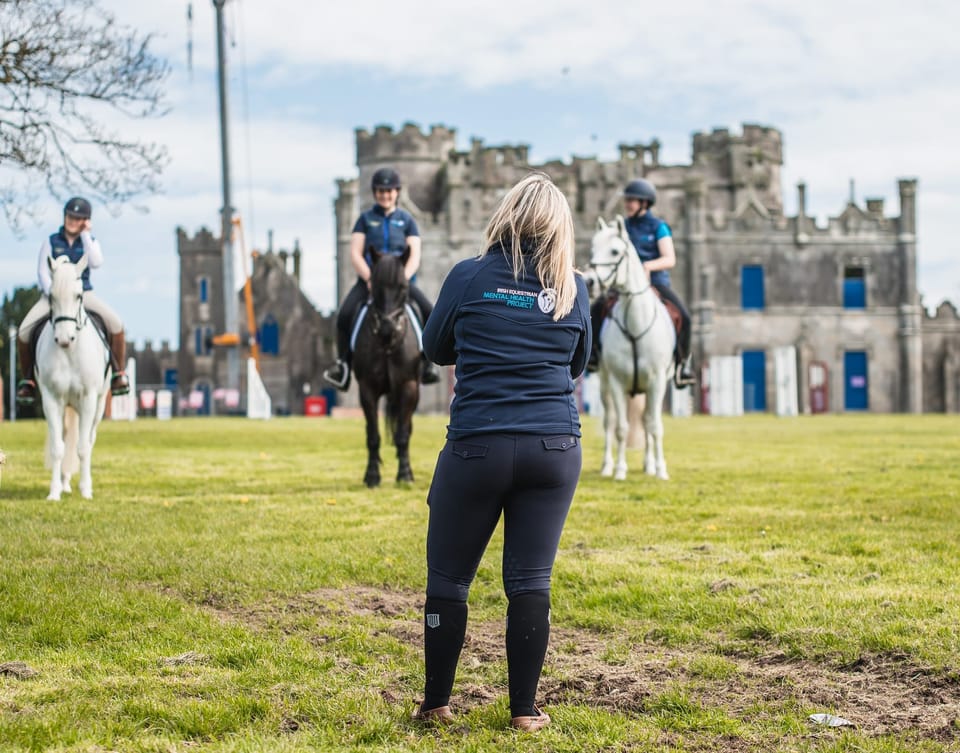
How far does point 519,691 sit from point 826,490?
8.73 m

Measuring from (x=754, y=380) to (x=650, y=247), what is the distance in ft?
163

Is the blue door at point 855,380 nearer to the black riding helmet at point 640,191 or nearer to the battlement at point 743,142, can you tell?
the battlement at point 743,142

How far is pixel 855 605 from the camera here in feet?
22.0

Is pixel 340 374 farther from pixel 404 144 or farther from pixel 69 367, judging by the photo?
pixel 404 144

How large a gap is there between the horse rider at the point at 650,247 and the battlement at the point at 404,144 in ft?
185

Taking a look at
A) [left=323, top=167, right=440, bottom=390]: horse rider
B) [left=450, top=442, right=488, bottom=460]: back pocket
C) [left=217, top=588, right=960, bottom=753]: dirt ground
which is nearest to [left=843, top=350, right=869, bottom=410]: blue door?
[left=323, top=167, right=440, bottom=390]: horse rider

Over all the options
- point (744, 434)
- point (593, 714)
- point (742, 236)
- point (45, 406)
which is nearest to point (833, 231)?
point (742, 236)

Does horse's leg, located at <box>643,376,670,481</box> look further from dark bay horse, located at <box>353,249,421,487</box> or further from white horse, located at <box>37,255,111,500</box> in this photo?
white horse, located at <box>37,255,111,500</box>

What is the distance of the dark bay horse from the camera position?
1257 centimetres

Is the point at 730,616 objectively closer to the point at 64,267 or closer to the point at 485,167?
the point at 64,267

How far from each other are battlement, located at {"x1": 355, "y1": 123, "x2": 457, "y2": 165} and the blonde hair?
216ft

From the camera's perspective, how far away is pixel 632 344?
14305 millimetres

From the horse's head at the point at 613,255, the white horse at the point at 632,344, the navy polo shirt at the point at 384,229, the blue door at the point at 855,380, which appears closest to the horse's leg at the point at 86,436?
the navy polo shirt at the point at 384,229

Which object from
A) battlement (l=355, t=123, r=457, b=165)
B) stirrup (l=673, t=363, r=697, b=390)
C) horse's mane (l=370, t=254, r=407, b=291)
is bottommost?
stirrup (l=673, t=363, r=697, b=390)
